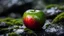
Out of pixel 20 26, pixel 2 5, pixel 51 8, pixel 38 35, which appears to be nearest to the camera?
pixel 38 35

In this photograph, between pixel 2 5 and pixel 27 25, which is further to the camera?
pixel 2 5

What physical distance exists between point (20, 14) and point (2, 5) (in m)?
1.10

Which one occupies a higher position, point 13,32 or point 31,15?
point 31,15

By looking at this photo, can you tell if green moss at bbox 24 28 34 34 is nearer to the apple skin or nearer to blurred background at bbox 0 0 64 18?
the apple skin

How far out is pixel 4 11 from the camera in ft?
29.1

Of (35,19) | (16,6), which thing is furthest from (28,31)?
(16,6)

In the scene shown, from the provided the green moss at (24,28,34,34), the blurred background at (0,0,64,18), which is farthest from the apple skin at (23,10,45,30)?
the blurred background at (0,0,64,18)

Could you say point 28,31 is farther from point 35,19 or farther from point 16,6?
point 16,6

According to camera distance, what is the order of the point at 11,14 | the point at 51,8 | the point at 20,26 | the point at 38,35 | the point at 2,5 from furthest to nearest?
the point at 2,5
the point at 11,14
the point at 51,8
the point at 20,26
the point at 38,35

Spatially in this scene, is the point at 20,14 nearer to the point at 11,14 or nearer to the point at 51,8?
the point at 11,14

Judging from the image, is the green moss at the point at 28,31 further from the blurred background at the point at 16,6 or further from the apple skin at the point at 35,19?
the blurred background at the point at 16,6

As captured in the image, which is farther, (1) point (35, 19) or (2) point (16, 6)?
(2) point (16, 6)

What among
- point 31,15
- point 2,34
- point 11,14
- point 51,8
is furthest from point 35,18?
point 11,14

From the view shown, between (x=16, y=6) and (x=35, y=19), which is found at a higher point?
(x=16, y=6)
